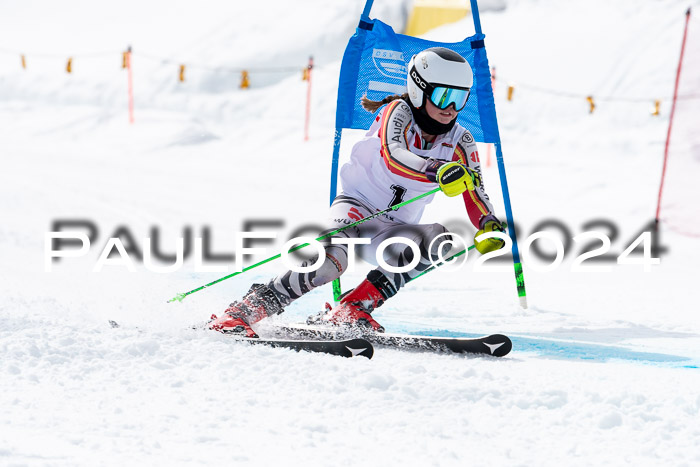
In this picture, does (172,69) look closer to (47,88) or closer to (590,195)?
(47,88)

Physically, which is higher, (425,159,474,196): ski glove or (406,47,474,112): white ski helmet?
(406,47,474,112): white ski helmet

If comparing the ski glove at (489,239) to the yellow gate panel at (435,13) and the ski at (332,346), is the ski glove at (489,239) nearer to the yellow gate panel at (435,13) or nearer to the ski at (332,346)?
the ski at (332,346)

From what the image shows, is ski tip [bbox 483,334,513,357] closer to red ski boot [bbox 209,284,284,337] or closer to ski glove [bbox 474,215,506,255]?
ski glove [bbox 474,215,506,255]

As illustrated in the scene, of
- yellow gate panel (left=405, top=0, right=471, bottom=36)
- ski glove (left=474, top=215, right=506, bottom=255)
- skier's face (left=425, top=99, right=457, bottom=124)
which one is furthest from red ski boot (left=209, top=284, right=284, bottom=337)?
yellow gate panel (left=405, top=0, right=471, bottom=36)

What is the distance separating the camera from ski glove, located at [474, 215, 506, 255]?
3689 mm

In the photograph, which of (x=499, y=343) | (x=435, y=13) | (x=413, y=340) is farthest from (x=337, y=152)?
(x=435, y=13)

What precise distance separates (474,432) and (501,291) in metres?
3.75

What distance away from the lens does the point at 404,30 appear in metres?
26.6

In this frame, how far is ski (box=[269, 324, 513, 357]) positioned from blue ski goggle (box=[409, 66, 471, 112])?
1.19 metres

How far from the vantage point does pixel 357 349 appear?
11.0ft

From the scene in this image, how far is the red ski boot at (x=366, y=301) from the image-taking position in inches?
162

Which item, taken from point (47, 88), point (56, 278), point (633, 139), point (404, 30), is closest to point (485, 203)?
point (56, 278)

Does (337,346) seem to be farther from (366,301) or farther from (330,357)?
(366,301)

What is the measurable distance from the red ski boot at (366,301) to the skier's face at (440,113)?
2.97 ft
